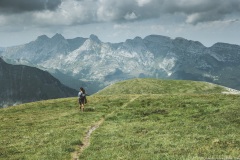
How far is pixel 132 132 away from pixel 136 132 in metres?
0.46

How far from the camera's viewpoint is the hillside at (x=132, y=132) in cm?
2766

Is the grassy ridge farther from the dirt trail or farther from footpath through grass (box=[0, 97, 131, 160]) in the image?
footpath through grass (box=[0, 97, 131, 160])

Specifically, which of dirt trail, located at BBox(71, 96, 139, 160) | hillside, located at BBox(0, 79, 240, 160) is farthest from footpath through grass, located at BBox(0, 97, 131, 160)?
dirt trail, located at BBox(71, 96, 139, 160)

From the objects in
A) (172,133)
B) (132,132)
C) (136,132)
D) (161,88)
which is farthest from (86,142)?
(161,88)

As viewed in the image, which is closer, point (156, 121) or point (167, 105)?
point (156, 121)

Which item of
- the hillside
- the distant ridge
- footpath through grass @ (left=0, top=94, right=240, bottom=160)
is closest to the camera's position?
footpath through grass @ (left=0, top=94, right=240, bottom=160)

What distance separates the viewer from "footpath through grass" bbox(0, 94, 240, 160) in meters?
27.5

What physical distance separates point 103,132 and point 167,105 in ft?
73.0

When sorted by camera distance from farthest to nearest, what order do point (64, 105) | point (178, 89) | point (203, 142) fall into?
point (178, 89), point (64, 105), point (203, 142)

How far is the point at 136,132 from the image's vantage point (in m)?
38.3

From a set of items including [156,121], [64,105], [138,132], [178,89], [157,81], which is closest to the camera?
[138,132]

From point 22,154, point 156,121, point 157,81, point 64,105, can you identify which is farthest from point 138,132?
point 157,81

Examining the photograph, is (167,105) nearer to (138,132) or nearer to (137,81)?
(138,132)

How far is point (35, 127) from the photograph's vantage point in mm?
46688
